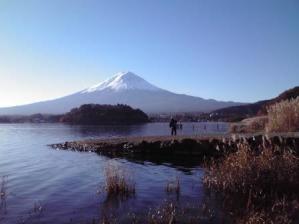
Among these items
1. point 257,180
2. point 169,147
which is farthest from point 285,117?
point 257,180

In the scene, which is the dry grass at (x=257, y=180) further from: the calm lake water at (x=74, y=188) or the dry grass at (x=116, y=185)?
the dry grass at (x=116, y=185)

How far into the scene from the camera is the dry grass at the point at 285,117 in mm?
25672

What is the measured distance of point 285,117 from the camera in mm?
26344

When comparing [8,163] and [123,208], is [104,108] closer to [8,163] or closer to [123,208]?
[8,163]

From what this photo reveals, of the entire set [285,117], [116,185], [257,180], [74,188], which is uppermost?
[285,117]

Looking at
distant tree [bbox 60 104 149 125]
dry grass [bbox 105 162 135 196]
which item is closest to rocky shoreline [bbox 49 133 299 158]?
dry grass [bbox 105 162 135 196]

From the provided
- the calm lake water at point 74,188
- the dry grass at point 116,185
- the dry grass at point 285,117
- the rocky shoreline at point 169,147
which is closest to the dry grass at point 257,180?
the calm lake water at point 74,188

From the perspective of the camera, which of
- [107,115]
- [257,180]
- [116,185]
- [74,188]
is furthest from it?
[107,115]

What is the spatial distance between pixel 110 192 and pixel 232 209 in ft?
12.8

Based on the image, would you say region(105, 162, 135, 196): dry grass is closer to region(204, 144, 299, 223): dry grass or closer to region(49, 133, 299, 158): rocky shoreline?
region(204, 144, 299, 223): dry grass

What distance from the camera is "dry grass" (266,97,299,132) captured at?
84.2 ft

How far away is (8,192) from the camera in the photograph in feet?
50.3

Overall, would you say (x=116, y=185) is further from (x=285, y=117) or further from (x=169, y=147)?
(x=285, y=117)

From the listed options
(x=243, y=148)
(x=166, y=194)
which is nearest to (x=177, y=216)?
(x=166, y=194)
